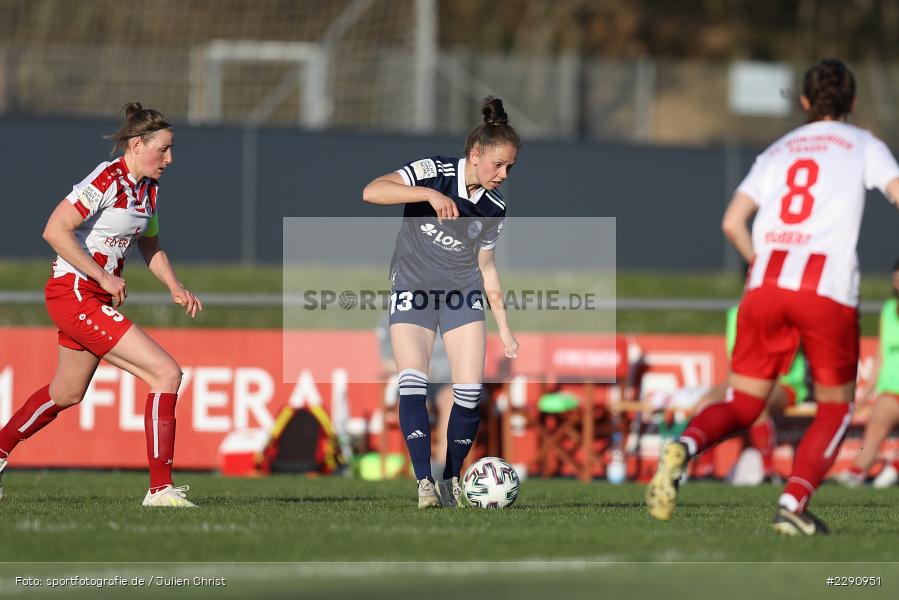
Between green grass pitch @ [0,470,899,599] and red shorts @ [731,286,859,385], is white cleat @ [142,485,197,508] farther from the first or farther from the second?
red shorts @ [731,286,859,385]

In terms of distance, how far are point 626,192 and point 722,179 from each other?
4.96 feet

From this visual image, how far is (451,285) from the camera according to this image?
29.2 feet

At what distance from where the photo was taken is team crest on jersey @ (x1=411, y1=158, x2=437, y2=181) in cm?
858

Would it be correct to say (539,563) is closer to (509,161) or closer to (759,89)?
(509,161)

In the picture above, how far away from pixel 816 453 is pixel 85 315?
3948 millimetres

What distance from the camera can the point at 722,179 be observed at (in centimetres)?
2284

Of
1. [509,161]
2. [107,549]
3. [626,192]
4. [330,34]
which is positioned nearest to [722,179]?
[626,192]

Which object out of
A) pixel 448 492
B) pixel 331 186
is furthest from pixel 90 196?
pixel 331 186

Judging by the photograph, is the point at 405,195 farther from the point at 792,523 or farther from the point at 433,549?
the point at 792,523

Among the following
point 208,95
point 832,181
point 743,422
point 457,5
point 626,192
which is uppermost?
point 457,5

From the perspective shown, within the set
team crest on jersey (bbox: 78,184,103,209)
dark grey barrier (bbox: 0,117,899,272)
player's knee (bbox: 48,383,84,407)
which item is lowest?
player's knee (bbox: 48,383,84,407)

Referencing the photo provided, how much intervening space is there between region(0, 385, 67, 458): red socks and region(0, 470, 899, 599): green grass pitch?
379mm

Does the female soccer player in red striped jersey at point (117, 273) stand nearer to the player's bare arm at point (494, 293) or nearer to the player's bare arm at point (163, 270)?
the player's bare arm at point (163, 270)

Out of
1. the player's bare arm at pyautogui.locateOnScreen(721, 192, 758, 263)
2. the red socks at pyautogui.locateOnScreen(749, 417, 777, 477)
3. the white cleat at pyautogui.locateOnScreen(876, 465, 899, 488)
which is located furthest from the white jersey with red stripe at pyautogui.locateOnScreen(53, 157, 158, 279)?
the white cleat at pyautogui.locateOnScreen(876, 465, 899, 488)
